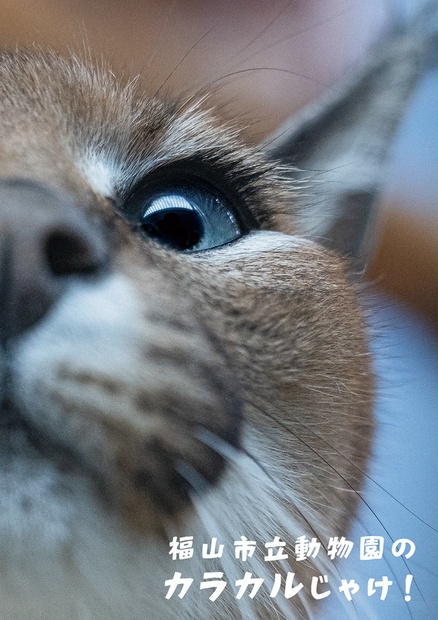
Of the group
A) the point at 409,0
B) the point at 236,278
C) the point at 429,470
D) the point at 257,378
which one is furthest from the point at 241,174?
the point at 429,470

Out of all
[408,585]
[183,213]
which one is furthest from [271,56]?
[408,585]

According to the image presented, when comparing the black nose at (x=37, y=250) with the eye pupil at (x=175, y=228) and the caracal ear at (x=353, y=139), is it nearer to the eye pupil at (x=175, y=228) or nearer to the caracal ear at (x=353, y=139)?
the eye pupil at (x=175, y=228)

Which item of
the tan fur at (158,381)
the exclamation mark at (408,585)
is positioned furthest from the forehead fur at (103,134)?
the exclamation mark at (408,585)

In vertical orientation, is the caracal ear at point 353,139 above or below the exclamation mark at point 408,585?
above

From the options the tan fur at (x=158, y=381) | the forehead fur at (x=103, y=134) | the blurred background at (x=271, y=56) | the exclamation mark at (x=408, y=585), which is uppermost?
the blurred background at (x=271, y=56)

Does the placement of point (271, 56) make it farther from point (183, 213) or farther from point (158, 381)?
point (158, 381)

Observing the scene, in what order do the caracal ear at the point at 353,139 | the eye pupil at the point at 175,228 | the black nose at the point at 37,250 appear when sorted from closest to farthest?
the black nose at the point at 37,250 < the eye pupil at the point at 175,228 < the caracal ear at the point at 353,139
